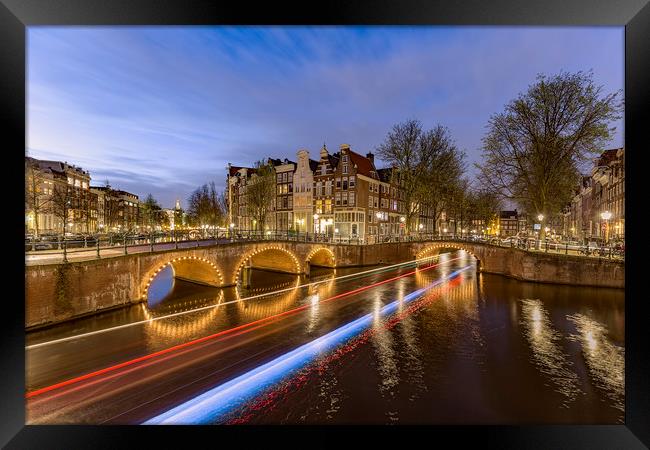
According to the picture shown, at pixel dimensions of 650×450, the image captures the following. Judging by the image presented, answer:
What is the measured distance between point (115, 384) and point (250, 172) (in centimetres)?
4714

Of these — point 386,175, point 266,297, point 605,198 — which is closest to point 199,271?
point 266,297

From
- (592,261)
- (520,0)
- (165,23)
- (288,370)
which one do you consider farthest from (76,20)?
(592,261)

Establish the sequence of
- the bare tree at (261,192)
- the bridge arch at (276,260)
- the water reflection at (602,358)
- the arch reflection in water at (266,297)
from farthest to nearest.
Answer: the bare tree at (261,192)
the bridge arch at (276,260)
the arch reflection in water at (266,297)
the water reflection at (602,358)

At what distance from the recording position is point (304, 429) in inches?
155

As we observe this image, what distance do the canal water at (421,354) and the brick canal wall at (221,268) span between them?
101cm

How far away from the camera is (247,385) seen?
799cm

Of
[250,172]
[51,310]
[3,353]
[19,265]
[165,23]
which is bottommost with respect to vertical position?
[51,310]

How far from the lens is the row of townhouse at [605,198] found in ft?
119

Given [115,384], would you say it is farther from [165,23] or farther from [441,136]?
[441,136]

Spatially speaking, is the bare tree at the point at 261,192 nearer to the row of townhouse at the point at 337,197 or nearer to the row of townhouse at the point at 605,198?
the row of townhouse at the point at 337,197

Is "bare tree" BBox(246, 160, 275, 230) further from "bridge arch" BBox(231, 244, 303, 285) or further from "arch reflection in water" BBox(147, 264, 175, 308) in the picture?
"arch reflection in water" BBox(147, 264, 175, 308)

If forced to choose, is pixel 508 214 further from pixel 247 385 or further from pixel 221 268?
pixel 247 385

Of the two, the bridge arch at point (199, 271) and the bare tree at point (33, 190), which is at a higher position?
the bare tree at point (33, 190)

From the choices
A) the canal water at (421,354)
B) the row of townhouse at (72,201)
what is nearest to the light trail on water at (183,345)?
the canal water at (421,354)
